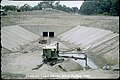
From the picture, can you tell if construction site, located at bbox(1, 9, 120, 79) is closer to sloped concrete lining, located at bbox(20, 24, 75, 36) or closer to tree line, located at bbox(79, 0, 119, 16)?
sloped concrete lining, located at bbox(20, 24, 75, 36)

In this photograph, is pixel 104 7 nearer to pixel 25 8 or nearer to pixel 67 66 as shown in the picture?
pixel 25 8

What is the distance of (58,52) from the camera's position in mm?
26656

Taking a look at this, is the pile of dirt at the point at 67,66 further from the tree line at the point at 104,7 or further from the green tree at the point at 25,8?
the green tree at the point at 25,8

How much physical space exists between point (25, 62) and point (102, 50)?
10.1 metres

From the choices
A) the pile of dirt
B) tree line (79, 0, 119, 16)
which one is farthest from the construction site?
tree line (79, 0, 119, 16)

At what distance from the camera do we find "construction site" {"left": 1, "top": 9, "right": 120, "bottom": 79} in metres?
18.8

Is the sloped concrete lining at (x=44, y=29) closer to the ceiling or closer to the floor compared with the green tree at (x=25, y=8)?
closer to the floor

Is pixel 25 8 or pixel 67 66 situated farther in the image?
pixel 25 8

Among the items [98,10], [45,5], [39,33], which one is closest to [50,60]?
[39,33]

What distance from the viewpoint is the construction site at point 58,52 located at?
1884cm

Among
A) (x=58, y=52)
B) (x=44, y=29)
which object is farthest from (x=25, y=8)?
(x=58, y=52)

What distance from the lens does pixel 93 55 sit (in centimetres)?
3128

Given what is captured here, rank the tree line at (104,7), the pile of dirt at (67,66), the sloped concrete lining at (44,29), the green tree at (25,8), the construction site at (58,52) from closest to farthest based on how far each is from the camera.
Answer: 1. the construction site at (58,52)
2. the pile of dirt at (67,66)
3. the sloped concrete lining at (44,29)
4. the tree line at (104,7)
5. the green tree at (25,8)

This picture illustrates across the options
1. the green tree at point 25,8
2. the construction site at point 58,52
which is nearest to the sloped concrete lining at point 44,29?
the construction site at point 58,52
